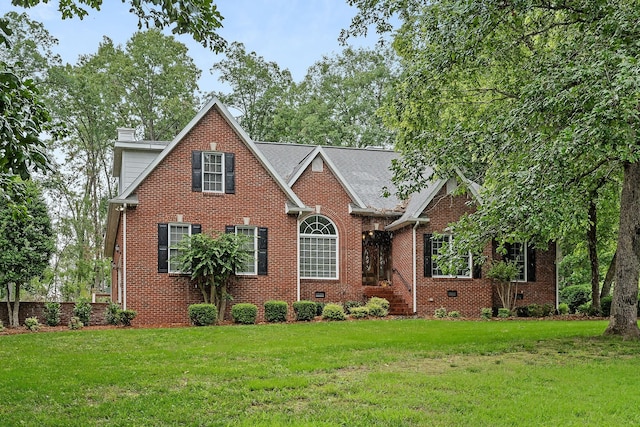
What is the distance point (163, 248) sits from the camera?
18.8m

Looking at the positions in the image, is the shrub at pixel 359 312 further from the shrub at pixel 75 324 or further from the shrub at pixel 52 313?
the shrub at pixel 52 313

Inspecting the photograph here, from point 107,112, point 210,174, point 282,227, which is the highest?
point 107,112

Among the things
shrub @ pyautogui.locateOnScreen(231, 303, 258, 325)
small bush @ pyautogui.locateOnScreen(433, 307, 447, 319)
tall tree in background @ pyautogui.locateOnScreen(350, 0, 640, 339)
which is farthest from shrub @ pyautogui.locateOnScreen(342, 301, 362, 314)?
Answer: tall tree in background @ pyautogui.locateOnScreen(350, 0, 640, 339)

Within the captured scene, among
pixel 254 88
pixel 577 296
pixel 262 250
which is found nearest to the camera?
pixel 262 250

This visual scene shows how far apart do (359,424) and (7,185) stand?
4.89 meters

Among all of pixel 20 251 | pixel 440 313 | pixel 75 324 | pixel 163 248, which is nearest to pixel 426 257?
pixel 440 313

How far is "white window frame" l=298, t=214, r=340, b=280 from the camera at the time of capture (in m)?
21.0

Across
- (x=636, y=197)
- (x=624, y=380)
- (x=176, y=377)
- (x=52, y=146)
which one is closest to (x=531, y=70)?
(x=636, y=197)

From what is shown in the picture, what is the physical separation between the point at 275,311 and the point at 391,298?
5046 millimetres

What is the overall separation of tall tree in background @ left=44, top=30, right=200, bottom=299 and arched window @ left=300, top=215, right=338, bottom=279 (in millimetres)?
17013

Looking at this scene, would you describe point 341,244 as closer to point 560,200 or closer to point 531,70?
point 531,70

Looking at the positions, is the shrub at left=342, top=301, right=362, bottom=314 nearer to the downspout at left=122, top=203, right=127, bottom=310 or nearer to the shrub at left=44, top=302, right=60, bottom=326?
the downspout at left=122, top=203, right=127, bottom=310

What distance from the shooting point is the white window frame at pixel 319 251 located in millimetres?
21047

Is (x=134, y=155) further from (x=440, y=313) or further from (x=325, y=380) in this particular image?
(x=325, y=380)
